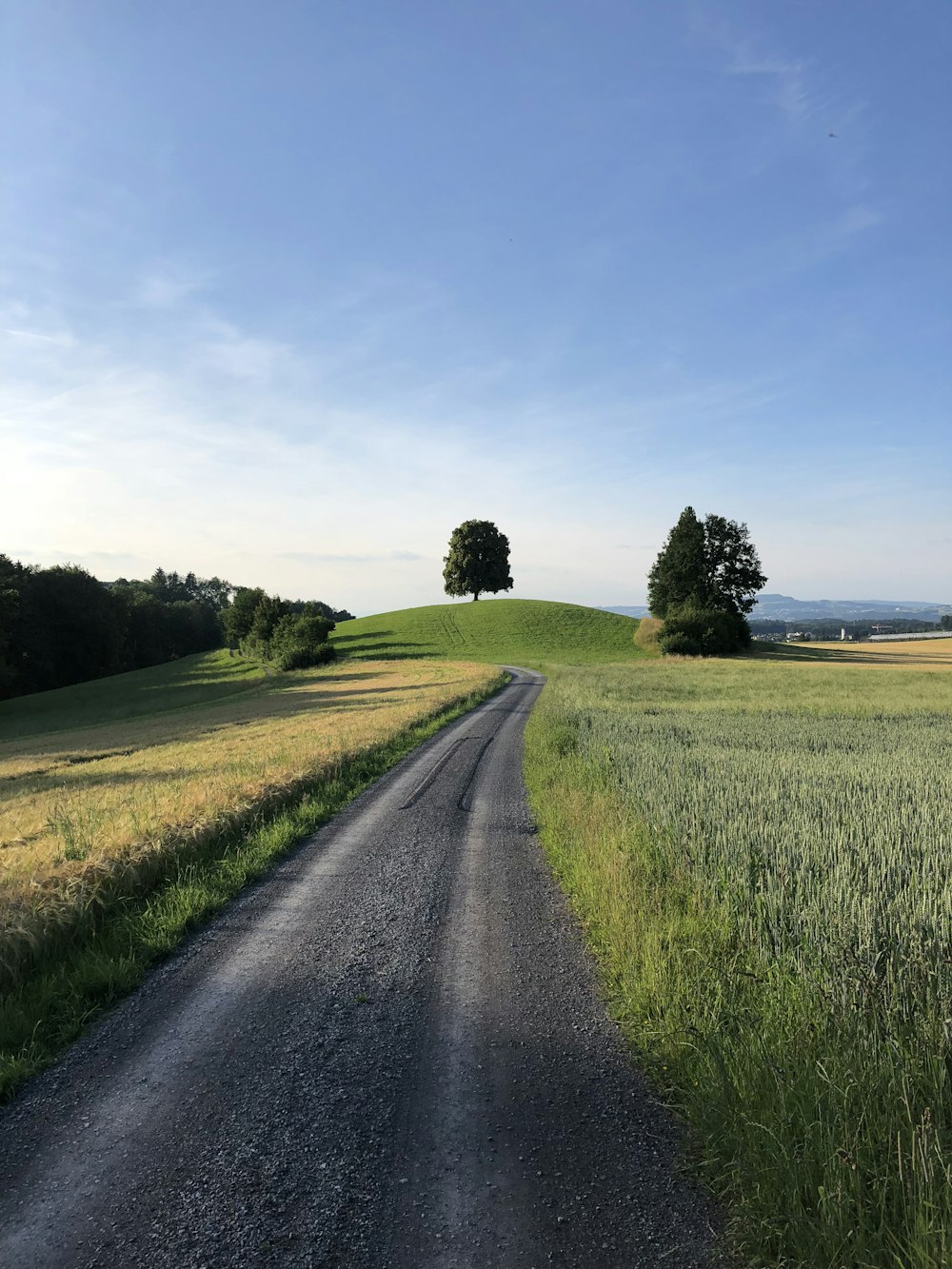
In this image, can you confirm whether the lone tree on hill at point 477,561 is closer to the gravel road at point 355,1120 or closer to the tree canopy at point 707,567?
the tree canopy at point 707,567

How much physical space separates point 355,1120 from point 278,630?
79779 millimetres

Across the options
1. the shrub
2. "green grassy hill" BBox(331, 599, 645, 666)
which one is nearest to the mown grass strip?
"green grassy hill" BBox(331, 599, 645, 666)

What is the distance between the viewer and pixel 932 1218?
3.03 metres

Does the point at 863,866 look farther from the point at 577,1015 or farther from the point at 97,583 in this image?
the point at 97,583

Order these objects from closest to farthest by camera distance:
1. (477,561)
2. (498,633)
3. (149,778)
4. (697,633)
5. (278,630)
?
(149,778) < (697,633) < (278,630) < (498,633) < (477,561)

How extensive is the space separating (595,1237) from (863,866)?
4913 millimetres

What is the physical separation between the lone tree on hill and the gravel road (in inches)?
4357

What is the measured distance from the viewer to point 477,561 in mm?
117625

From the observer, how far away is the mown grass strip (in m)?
5.64

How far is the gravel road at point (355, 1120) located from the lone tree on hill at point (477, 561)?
11066 cm

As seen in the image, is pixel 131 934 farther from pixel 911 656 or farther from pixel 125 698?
pixel 911 656

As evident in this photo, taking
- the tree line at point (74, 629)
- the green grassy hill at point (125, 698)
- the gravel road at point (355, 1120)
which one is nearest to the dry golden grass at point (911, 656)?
the tree line at point (74, 629)

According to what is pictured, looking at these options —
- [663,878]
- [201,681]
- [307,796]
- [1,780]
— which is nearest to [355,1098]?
[663,878]

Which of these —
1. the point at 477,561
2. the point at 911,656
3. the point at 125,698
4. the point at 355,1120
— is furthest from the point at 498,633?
the point at 355,1120
